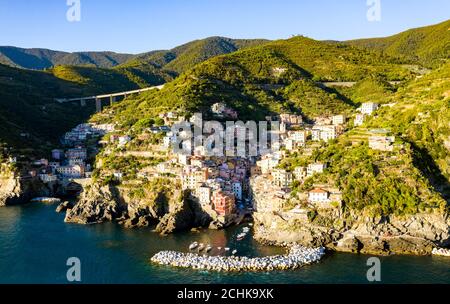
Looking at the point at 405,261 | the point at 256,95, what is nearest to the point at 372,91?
the point at 256,95

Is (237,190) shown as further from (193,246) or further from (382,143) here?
(382,143)

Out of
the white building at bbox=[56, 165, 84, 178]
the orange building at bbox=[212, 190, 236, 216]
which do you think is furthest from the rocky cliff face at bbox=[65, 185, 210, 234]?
the white building at bbox=[56, 165, 84, 178]

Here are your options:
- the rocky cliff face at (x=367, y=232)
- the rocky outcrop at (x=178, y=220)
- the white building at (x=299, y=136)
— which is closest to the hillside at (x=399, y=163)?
the rocky cliff face at (x=367, y=232)

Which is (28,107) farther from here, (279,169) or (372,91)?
(372,91)

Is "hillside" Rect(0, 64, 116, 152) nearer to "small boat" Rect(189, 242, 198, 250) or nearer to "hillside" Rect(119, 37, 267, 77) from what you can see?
"small boat" Rect(189, 242, 198, 250)

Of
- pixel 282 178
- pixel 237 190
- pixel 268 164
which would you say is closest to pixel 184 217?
pixel 237 190

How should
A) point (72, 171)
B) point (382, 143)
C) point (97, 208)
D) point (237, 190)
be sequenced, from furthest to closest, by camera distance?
point (72, 171) < point (237, 190) < point (97, 208) < point (382, 143)
